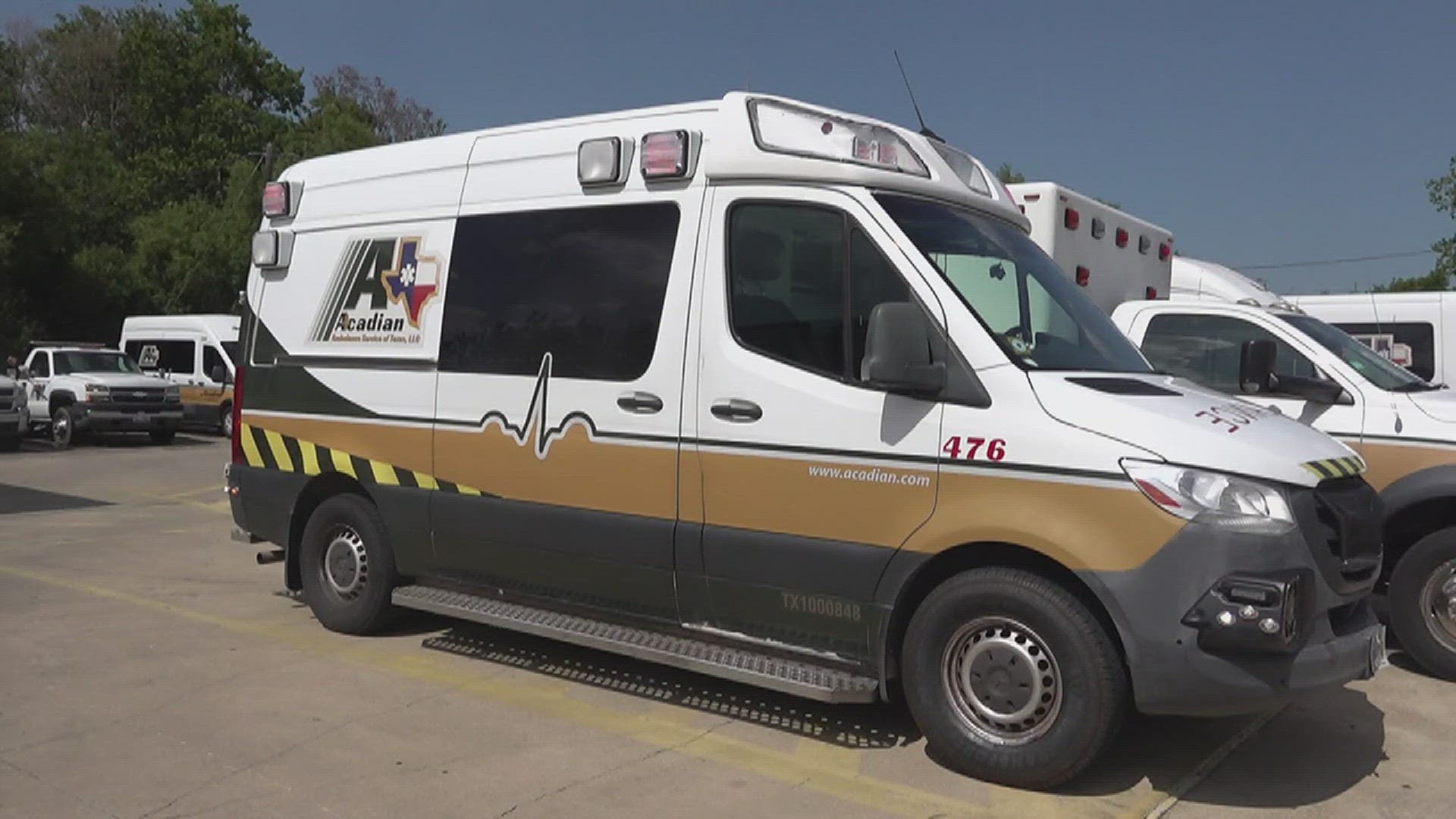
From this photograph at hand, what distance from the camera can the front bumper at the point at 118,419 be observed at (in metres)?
21.2

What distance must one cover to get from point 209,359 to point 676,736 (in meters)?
22.2

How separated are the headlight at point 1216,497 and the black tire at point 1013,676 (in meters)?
0.54

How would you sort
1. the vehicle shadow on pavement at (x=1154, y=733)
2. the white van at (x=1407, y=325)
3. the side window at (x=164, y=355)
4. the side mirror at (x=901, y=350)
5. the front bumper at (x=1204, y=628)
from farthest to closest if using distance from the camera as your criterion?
1. the side window at (x=164, y=355)
2. the white van at (x=1407, y=325)
3. the vehicle shadow on pavement at (x=1154, y=733)
4. the side mirror at (x=901, y=350)
5. the front bumper at (x=1204, y=628)

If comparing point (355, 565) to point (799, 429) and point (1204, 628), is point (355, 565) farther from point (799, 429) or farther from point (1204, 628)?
point (1204, 628)

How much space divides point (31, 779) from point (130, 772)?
36 cm

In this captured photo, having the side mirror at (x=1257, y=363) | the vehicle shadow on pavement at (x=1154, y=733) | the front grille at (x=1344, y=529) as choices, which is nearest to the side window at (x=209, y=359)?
the vehicle shadow on pavement at (x=1154, y=733)

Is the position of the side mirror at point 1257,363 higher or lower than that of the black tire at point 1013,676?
higher

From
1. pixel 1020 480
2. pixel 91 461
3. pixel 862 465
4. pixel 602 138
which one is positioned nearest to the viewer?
pixel 1020 480

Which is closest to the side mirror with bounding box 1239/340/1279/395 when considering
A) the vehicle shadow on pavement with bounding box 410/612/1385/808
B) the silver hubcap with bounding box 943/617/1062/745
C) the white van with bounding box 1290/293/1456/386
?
the vehicle shadow on pavement with bounding box 410/612/1385/808

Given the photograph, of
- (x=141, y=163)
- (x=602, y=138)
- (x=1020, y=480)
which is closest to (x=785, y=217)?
(x=602, y=138)

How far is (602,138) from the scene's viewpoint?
5742 millimetres

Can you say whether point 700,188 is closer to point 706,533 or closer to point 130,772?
point 706,533

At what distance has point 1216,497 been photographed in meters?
4.16

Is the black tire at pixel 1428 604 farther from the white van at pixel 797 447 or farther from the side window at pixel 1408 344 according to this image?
the side window at pixel 1408 344
